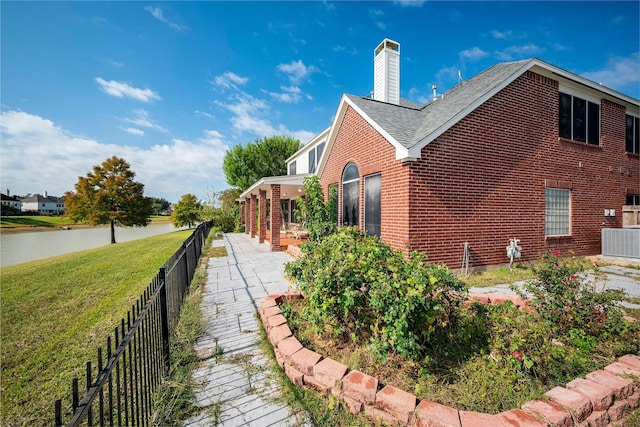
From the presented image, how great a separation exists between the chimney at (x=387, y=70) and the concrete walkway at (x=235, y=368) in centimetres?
880

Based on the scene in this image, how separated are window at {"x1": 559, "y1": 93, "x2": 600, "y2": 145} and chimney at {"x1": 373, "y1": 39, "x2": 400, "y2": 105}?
214 inches

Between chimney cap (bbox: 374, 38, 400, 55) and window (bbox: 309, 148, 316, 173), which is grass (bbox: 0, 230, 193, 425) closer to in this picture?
chimney cap (bbox: 374, 38, 400, 55)

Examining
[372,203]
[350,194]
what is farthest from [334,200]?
[372,203]

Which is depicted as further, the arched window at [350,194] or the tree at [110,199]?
the tree at [110,199]

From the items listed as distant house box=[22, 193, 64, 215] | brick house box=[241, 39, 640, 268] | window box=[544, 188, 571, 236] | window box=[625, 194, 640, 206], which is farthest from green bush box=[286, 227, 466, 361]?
distant house box=[22, 193, 64, 215]

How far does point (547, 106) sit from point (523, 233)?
157 inches

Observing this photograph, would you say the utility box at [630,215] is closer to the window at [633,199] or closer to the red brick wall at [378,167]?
the window at [633,199]

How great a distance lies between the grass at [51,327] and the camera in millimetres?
2881

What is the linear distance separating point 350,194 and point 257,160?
26.0 meters

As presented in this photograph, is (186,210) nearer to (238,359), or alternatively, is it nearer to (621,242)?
(238,359)

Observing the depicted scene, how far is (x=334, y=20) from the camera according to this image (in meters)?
11.3

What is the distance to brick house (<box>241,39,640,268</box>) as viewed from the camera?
6.54 m

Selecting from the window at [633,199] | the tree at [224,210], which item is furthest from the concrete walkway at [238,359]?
the tree at [224,210]

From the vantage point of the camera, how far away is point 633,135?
395 inches
